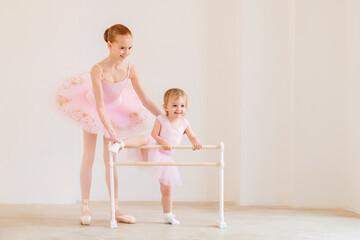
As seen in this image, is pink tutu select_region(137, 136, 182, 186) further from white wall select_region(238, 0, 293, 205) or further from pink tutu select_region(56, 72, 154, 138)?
white wall select_region(238, 0, 293, 205)

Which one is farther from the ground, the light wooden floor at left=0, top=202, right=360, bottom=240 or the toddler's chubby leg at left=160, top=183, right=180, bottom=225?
the toddler's chubby leg at left=160, top=183, right=180, bottom=225

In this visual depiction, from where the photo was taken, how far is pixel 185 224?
282 cm

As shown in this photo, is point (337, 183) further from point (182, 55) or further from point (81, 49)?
point (81, 49)

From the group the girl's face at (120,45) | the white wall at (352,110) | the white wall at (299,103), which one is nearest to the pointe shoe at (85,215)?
the girl's face at (120,45)

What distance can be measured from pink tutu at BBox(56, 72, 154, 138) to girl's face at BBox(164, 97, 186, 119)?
240mm

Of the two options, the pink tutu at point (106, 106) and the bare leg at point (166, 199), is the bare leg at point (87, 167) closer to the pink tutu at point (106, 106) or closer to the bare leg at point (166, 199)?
the pink tutu at point (106, 106)

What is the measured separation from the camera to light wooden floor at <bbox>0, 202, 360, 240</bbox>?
97.6 inches

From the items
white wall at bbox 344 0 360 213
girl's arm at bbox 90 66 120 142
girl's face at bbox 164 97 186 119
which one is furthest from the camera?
white wall at bbox 344 0 360 213

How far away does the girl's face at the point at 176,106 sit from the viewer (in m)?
2.79

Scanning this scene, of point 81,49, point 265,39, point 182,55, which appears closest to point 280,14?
point 265,39

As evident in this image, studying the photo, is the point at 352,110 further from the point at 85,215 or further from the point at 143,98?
the point at 85,215

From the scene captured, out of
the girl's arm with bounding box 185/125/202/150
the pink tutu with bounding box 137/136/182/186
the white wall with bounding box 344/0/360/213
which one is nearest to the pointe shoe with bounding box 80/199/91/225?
the pink tutu with bounding box 137/136/182/186

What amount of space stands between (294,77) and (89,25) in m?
1.72

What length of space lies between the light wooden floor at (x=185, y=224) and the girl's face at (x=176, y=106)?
66 cm
